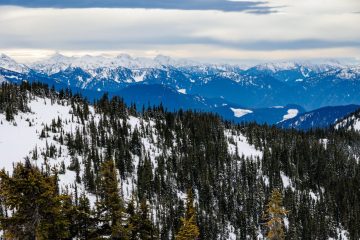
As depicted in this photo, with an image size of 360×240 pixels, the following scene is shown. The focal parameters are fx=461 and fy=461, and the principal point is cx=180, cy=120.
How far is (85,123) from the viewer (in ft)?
616

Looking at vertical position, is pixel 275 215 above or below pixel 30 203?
below

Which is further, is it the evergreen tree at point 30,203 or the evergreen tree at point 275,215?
the evergreen tree at point 30,203

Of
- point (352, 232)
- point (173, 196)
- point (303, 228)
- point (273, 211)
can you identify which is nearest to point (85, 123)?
point (173, 196)

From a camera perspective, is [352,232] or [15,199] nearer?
[15,199]

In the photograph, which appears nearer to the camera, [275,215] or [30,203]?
[275,215]

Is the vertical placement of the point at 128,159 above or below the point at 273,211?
below

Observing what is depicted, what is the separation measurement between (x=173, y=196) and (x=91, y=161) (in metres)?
31.2

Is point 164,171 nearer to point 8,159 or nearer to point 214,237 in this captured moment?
point 214,237

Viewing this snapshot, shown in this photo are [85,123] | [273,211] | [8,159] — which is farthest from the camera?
[85,123]

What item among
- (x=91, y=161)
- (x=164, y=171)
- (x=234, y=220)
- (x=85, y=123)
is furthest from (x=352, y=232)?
(x=85, y=123)

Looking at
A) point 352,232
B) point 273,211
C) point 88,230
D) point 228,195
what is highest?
point 273,211

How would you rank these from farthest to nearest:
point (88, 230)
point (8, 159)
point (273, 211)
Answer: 1. point (8, 159)
2. point (88, 230)
3. point (273, 211)

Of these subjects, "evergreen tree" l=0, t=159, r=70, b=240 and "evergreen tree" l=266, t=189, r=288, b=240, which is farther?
"evergreen tree" l=0, t=159, r=70, b=240

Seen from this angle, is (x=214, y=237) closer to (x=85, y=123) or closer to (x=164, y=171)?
(x=164, y=171)
